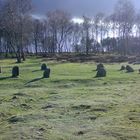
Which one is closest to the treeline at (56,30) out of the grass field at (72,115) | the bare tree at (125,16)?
the bare tree at (125,16)

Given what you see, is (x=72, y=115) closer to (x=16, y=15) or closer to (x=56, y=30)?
(x=16, y=15)

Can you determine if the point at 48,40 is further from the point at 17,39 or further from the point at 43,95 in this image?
the point at 43,95

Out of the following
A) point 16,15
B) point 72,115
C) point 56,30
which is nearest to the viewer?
point 72,115

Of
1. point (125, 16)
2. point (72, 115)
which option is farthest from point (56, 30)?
point (72, 115)

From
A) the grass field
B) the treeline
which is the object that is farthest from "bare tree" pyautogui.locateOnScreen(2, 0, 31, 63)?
the grass field

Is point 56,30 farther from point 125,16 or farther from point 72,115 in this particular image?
point 72,115

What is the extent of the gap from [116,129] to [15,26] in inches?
2515

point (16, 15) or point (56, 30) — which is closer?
point (16, 15)

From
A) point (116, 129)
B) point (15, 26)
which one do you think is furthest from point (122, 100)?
point (15, 26)

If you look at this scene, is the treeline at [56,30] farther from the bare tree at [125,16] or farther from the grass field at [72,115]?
the grass field at [72,115]

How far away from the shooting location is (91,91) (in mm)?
25500

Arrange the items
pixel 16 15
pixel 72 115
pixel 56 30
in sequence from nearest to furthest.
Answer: pixel 72 115 < pixel 16 15 < pixel 56 30

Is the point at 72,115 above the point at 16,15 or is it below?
below

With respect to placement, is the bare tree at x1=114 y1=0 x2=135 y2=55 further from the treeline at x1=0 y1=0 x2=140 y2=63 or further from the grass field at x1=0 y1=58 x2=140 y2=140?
the grass field at x1=0 y1=58 x2=140 y2=140
